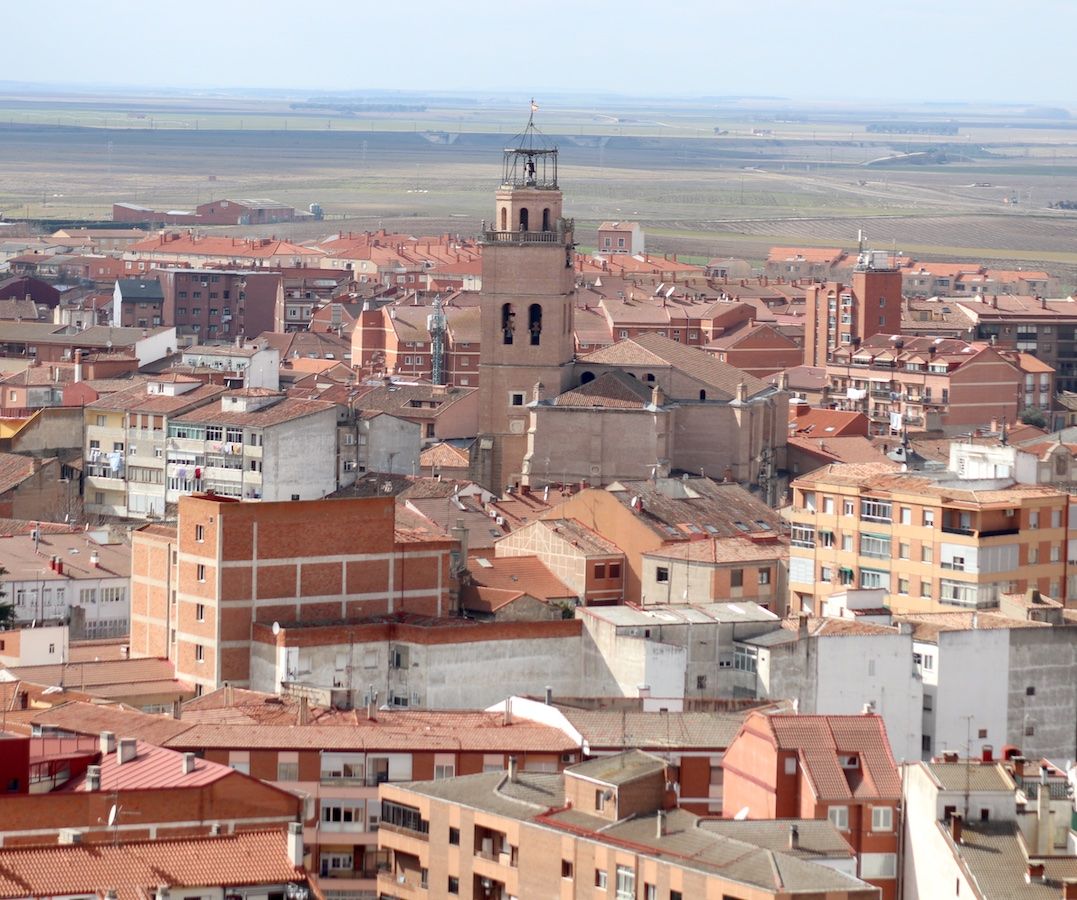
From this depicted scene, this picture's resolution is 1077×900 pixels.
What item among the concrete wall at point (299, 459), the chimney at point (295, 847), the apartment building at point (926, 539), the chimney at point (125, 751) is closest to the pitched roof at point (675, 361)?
the concrete wall at point (299, 459)

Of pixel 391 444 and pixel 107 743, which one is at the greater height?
pixel 107 743

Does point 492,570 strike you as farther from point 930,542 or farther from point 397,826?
point 397,826

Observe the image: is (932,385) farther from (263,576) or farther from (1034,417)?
(263,576)

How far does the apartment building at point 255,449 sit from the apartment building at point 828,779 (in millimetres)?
31289

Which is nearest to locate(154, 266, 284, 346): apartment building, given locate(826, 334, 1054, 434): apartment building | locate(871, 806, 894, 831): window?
locate(826, 334, 1054, 434): apartment building

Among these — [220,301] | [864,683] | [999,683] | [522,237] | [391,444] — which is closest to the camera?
[864,683]

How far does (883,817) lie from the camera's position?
1367 inches

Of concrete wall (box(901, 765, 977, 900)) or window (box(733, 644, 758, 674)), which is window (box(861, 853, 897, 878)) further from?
window (box(733, 644, 758, 674))

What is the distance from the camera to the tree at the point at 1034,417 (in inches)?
3794

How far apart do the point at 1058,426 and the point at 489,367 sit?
2750 cm

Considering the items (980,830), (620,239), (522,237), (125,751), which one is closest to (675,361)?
(522,237)

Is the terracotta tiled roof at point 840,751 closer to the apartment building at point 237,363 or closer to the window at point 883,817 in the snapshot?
the window at point 883,817

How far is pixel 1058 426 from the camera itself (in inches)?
3922

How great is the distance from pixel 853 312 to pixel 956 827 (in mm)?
81732
